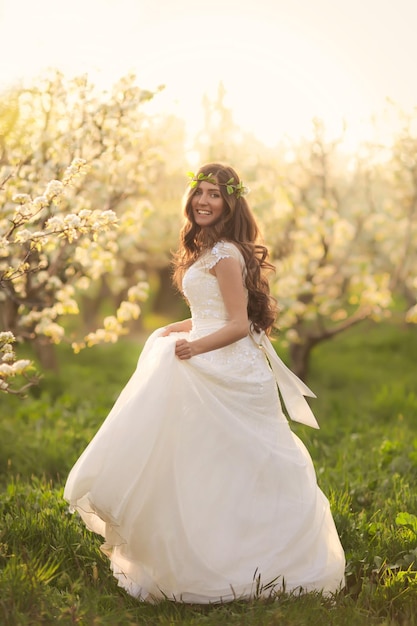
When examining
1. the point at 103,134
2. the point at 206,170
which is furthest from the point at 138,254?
the point at 206,170

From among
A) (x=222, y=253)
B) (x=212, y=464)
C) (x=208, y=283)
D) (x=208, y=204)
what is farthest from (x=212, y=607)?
(x=208, y=204)

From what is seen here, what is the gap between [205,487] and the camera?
414cm

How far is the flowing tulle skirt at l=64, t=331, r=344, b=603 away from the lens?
4.02m

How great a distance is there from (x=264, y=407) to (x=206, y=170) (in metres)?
1.56

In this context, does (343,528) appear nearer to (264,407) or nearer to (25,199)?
(264,407)

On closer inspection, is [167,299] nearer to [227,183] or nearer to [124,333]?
[124,333]

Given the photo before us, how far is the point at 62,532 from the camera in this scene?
488 centimetres

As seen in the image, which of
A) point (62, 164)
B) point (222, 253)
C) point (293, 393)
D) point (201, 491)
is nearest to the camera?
point (201, 491)

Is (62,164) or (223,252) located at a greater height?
(62,164)

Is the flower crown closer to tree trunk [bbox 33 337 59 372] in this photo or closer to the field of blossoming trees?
the field of blossoming trees

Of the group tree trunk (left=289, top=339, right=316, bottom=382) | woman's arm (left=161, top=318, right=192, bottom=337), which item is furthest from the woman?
tree trunk (left=289, top=339, right=316, bottom=382)

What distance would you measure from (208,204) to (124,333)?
9.33ft

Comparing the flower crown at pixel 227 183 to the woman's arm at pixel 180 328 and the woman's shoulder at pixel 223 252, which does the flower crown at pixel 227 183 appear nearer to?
the woman's shoulder at pixel 223 252

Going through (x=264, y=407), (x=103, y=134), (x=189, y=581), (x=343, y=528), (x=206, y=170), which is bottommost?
(x=343, y=528)
